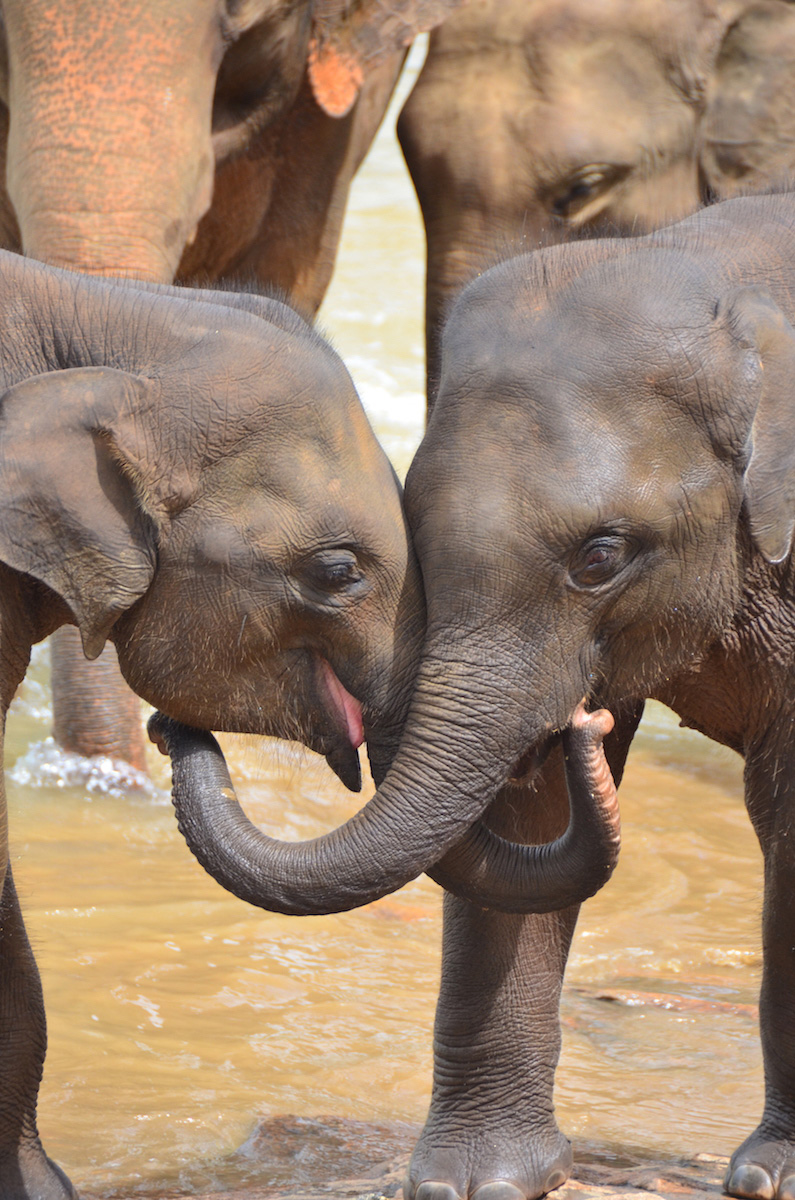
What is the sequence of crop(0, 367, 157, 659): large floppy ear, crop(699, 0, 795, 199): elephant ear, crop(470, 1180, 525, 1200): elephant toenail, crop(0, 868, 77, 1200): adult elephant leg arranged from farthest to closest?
crop(699, 0, 795, 199): elephant ear
crop(470, 1180, 525, 1200): elephant toenail
crop(0, 868, 77, 1200): adult elephant leg
crop(0, 367, 157, 659): large floppy ear

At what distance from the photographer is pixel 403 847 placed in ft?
9.96

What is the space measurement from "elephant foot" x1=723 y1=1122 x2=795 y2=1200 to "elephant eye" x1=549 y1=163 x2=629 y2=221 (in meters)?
3.18

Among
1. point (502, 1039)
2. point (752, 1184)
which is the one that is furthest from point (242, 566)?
point (752, 1184)

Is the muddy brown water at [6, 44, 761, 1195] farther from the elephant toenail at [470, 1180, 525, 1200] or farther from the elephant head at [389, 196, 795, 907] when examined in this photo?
the elephant head at [389, 196, 795, 907]

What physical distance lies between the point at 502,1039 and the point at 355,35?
132 inches

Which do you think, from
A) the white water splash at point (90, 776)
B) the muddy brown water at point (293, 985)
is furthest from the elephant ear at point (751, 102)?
the white water splash at point (90, 776)

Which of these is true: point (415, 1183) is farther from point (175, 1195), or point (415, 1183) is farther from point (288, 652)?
point (288, 652)

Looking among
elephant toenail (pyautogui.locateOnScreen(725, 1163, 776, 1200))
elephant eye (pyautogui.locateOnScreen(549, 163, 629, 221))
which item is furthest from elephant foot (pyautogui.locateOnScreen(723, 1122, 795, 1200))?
elephant eye (pyautogui.locateOnScreen(549, 163, 629, 221))

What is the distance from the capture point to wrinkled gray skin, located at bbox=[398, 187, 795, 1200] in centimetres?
→ 308

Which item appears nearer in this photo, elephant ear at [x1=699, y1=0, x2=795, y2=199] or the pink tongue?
the pink tongue

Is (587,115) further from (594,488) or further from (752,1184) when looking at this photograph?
(752,1184)

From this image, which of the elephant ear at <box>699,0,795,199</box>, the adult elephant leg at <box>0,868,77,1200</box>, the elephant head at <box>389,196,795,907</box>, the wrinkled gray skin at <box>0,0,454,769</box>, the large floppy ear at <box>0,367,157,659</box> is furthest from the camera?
the elephant ear at <box>699,0,795,199</box>

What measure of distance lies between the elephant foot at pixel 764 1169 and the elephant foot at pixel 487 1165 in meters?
0.31

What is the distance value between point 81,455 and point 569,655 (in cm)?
82
